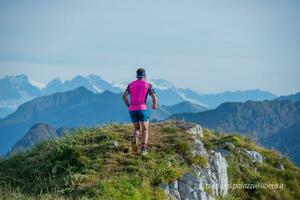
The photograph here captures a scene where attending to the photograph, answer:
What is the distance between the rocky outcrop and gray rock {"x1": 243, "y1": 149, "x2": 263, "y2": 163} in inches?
130

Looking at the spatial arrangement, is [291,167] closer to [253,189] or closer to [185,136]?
[253,189]

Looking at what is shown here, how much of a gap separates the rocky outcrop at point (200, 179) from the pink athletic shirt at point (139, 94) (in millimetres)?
3496

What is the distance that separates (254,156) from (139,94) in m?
9.45

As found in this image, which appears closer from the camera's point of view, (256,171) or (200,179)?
(200,179)

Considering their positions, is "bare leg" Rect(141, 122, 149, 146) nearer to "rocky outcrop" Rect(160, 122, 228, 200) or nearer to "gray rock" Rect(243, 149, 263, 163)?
"rocky outcrop" Rect(160, 122, 228, 200)

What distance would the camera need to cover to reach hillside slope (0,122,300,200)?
1888cm

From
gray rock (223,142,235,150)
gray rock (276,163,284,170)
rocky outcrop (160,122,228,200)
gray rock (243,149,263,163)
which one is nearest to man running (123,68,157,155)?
rocky outcrop (160,122,228,200)

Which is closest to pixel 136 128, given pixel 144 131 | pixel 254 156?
pixel 144 131

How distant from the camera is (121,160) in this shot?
2116cm

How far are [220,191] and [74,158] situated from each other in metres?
7.06

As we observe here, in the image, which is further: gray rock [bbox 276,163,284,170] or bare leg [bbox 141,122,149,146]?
gray rock [bbox 276,163,284,170]

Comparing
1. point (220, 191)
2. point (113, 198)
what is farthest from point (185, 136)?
point (113, 198)

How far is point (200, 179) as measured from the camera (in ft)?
70.1

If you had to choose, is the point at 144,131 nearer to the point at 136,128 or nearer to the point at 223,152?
the point at 136,128
